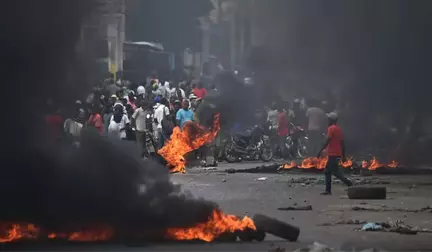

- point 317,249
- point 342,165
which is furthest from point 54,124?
point 342,165

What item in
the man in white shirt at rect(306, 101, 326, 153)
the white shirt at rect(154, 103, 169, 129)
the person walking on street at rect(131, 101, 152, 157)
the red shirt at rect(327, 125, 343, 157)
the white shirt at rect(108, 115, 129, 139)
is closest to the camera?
the red shirt at rect(327, 125, 343, 157)

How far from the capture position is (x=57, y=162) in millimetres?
10664

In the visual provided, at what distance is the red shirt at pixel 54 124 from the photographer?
36.8 feet

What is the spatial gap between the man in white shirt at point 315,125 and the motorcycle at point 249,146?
136cm

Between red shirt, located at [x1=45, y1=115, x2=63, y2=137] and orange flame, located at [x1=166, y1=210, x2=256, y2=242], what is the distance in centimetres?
212

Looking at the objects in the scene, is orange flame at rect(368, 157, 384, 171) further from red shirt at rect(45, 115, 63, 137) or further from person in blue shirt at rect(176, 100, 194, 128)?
red shirt at rect(45, 115, 63, 137)

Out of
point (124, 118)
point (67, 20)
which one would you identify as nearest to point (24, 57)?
point (67, 20)

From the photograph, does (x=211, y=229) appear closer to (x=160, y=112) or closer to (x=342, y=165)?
(x=342, y=165)

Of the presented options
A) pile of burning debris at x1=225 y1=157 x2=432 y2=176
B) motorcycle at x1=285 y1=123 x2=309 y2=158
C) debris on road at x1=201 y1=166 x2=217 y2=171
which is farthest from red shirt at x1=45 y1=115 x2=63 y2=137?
motorcycle at x1=285 y1=123 x2=309 y2=158

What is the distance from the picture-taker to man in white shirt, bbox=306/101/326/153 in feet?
71.9

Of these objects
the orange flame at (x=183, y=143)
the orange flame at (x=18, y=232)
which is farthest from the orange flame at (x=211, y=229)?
the orange flame at (x=183, y=143)

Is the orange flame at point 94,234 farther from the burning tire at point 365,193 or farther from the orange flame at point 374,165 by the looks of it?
the orange flame at point 374,165

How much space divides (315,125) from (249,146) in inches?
82.4

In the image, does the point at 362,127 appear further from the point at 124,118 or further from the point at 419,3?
the point at 124,118
